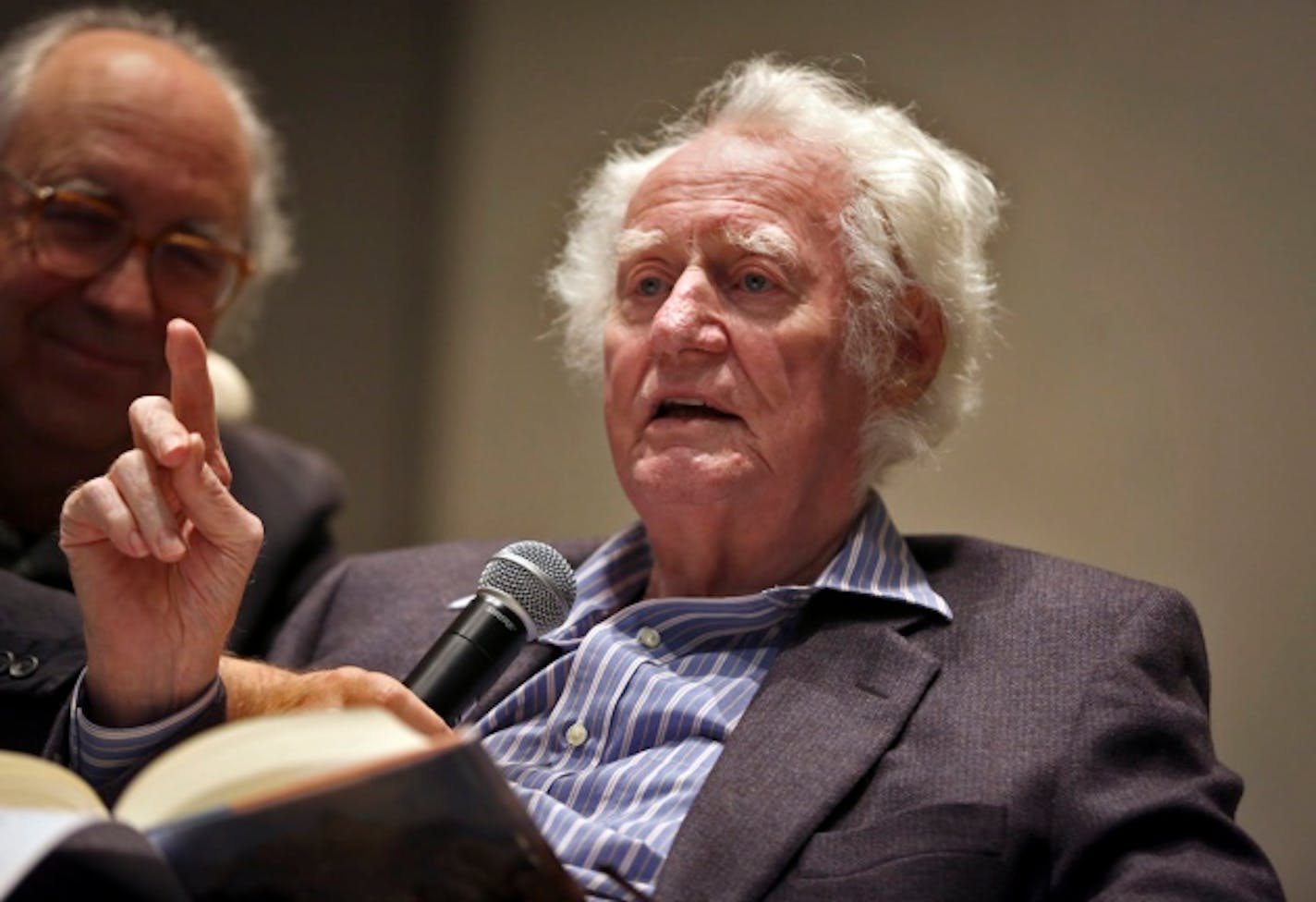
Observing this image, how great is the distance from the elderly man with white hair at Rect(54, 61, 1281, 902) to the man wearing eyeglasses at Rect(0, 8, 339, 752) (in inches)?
20.2

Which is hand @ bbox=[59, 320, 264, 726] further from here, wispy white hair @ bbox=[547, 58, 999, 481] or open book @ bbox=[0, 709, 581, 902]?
wispy white hair @ bbox=[547, 58, 999, 481]

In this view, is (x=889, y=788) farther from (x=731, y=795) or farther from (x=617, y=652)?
(x=617, y=652)

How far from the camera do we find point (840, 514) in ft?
6.43

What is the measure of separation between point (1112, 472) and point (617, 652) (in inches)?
45.7

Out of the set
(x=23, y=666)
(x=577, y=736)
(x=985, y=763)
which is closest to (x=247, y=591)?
(x=23, y=666)

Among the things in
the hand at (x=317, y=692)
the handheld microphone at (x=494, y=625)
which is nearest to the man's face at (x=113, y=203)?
the hand at (x=317, y=692)

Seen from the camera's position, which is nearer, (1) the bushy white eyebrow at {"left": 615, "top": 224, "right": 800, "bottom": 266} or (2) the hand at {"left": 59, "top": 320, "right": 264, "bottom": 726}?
(2) the hand at {"left": 59, "top": 320, "right": 264, "bottom": 726}

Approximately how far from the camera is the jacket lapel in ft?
4.71

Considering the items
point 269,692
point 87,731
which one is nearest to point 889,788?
point 269,692

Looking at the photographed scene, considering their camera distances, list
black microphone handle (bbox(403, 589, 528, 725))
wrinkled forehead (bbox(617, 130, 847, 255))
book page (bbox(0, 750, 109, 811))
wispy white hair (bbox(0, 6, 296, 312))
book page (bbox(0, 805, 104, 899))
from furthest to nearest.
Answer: wispy white hair (bbox(0, 6, 296, 312)) < wrinkled forehead (bbox(617, 130, 847, 255)) < black microphone handle (bbox(403, 589, 528, 725)) < book page (bbox(0, 750, 109, 811)) < book page (bbox(0, 805, 104, 899))

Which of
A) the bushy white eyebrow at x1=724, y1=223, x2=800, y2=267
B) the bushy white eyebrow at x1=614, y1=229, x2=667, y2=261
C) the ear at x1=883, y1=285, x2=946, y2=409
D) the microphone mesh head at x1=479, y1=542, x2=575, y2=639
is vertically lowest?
the microphone mesh head at x1=479, y1=542, x2=575, y2=639

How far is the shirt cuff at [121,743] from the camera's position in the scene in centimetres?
146

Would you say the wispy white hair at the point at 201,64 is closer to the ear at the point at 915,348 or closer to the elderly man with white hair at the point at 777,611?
the elderly man with white hair at the point at 777,611

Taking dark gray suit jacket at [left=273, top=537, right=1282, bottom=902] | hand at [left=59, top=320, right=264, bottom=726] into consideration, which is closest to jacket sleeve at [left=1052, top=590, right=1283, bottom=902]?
dark gray suit jacket at [left=273, top=537, right=1282, bottom=902]
